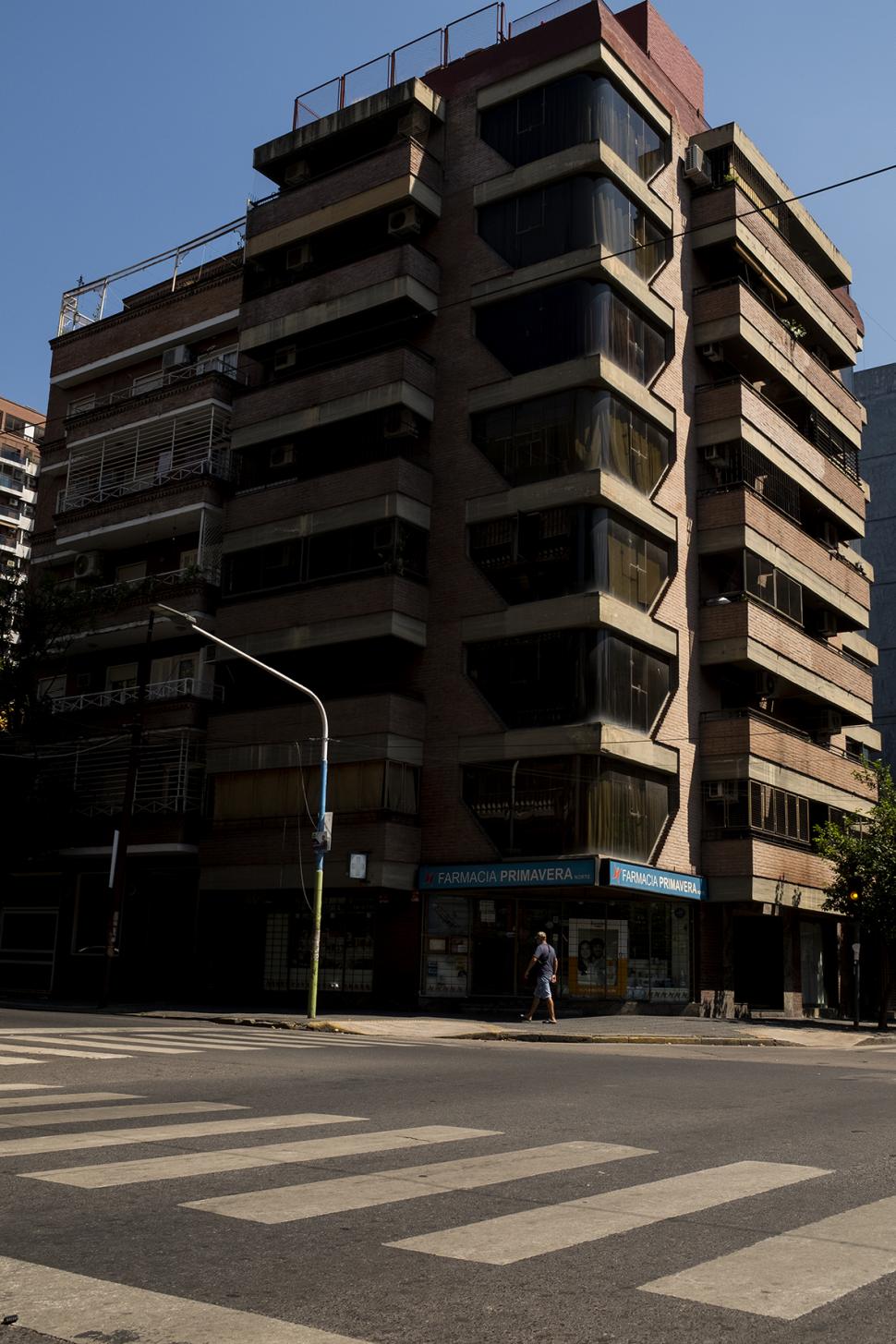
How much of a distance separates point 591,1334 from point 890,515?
2401 inches

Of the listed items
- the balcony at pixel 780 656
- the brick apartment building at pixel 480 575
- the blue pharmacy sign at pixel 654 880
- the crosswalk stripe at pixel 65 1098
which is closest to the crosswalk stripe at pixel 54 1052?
the crosswalk stripe at pixel 65 1098

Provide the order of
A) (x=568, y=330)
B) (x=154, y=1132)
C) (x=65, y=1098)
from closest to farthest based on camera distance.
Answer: (x=154, y=1132)
(x=65, y=1098)
(x=568, y=330)

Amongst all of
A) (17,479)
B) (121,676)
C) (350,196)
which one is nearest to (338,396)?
(350,196)

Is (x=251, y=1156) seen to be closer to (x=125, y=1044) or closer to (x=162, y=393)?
(x=125, y=1044)

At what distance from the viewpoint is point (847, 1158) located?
808 cm

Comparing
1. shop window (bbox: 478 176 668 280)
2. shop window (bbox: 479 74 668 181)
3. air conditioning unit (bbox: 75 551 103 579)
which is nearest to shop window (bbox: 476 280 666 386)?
shop window (bbox: 478 176 668 280)

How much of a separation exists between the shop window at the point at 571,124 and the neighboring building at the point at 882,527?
27.6 meters

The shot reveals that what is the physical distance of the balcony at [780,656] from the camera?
121ft

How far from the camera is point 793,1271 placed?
4934 mm

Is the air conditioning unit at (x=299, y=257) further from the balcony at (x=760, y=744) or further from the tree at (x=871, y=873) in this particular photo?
the tree at (x=871, y=873)

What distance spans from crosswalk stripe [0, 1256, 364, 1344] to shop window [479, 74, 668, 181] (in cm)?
3502

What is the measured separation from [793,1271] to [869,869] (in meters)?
31.9

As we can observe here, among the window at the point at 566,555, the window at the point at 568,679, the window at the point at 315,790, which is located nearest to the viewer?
the window at the point at 568,679

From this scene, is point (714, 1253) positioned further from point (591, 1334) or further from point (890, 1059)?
point (890, 1059)
